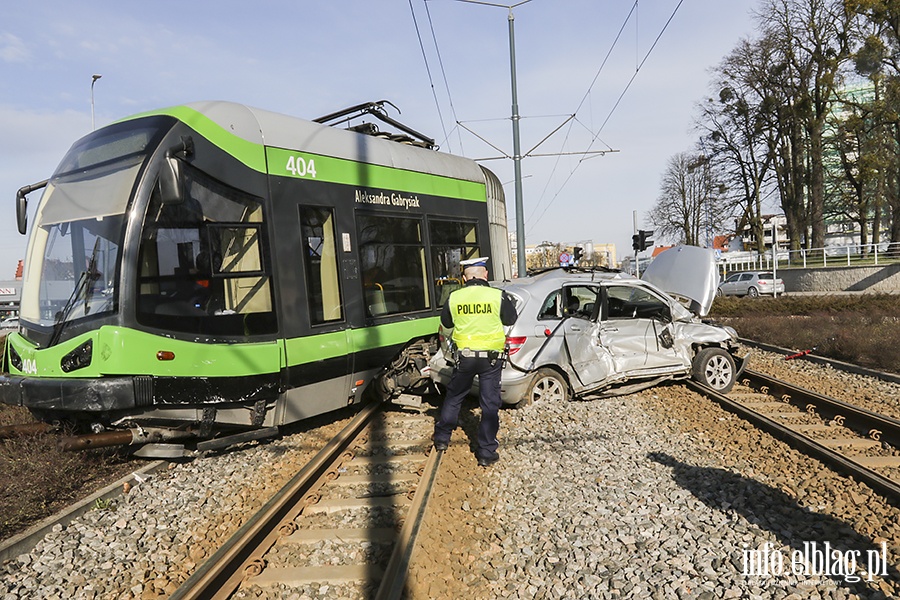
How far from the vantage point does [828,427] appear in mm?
7020

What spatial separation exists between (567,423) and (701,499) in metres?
2.43

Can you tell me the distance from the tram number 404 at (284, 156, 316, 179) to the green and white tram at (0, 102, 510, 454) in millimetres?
15

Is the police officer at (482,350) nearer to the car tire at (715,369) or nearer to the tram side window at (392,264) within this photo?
the tram side window at (392,264)

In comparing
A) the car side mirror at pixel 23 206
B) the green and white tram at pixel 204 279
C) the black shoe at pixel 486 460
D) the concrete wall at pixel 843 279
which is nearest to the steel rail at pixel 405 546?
the black shoe at pixel 486 460

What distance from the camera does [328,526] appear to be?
4.61 m

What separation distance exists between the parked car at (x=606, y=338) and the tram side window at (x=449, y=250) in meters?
0.79

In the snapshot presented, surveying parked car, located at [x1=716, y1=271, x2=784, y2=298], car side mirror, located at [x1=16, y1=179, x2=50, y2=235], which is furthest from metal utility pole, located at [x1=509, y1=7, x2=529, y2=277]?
parked car, located at [x1=716, y1=271, x2=784, y2=298]

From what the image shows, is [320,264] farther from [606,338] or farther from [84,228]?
[606,338]

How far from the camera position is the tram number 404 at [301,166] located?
6715 mm

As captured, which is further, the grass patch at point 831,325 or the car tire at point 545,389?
the grass patch at point 831,325

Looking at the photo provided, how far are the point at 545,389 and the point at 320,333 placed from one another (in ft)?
9.57

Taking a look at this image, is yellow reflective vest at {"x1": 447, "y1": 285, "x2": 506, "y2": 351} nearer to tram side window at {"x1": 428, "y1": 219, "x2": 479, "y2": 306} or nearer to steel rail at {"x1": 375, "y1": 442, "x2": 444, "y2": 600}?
steel rail at {"x1": 375, "y1": 442, "x2": 444, "y2": 600}

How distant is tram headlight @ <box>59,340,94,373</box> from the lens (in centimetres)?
536

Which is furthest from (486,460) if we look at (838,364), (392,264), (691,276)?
(838,364)
